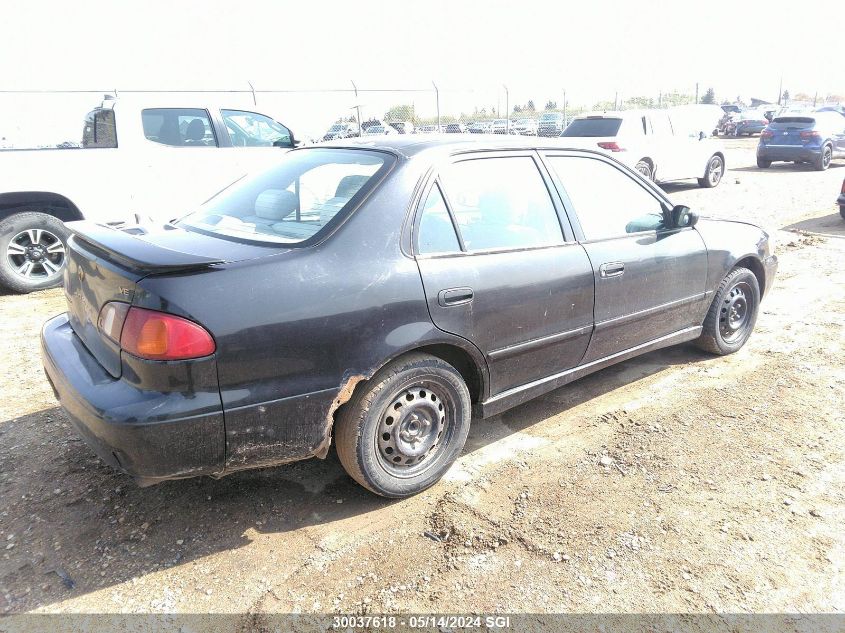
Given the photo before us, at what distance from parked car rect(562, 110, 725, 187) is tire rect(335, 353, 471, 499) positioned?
979 centimetres

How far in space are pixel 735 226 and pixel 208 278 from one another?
3874 millimetres

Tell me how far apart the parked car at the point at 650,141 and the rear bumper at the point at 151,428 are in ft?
35.0

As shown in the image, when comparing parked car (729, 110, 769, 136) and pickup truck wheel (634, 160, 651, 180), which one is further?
parked car (729, 110, 769, 136)

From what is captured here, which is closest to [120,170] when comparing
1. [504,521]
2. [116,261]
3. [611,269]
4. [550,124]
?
[116,261]

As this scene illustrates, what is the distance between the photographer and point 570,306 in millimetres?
3410

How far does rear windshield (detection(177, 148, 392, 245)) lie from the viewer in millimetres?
2875

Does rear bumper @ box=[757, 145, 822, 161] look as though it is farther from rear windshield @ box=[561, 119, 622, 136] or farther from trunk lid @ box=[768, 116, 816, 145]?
rear windshield @ box=[561, 119, 622, 136]

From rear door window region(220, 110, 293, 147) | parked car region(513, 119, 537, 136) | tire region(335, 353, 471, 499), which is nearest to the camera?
tire region(335, 353, 471, 499)

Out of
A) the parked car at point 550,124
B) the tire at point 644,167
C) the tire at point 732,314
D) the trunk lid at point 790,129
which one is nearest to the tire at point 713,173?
the tire at point 644,167

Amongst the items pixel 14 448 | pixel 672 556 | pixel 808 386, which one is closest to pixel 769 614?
pixel 672 556

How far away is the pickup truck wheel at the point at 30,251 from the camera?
622 cm

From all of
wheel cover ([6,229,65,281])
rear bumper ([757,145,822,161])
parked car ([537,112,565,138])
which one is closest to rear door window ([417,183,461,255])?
wheel cover ([6,229,65,281])

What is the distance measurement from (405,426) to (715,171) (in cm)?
1415

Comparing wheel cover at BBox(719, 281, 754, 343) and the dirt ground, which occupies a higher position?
wheel cover at BBox(719, 281, 754, 343)
